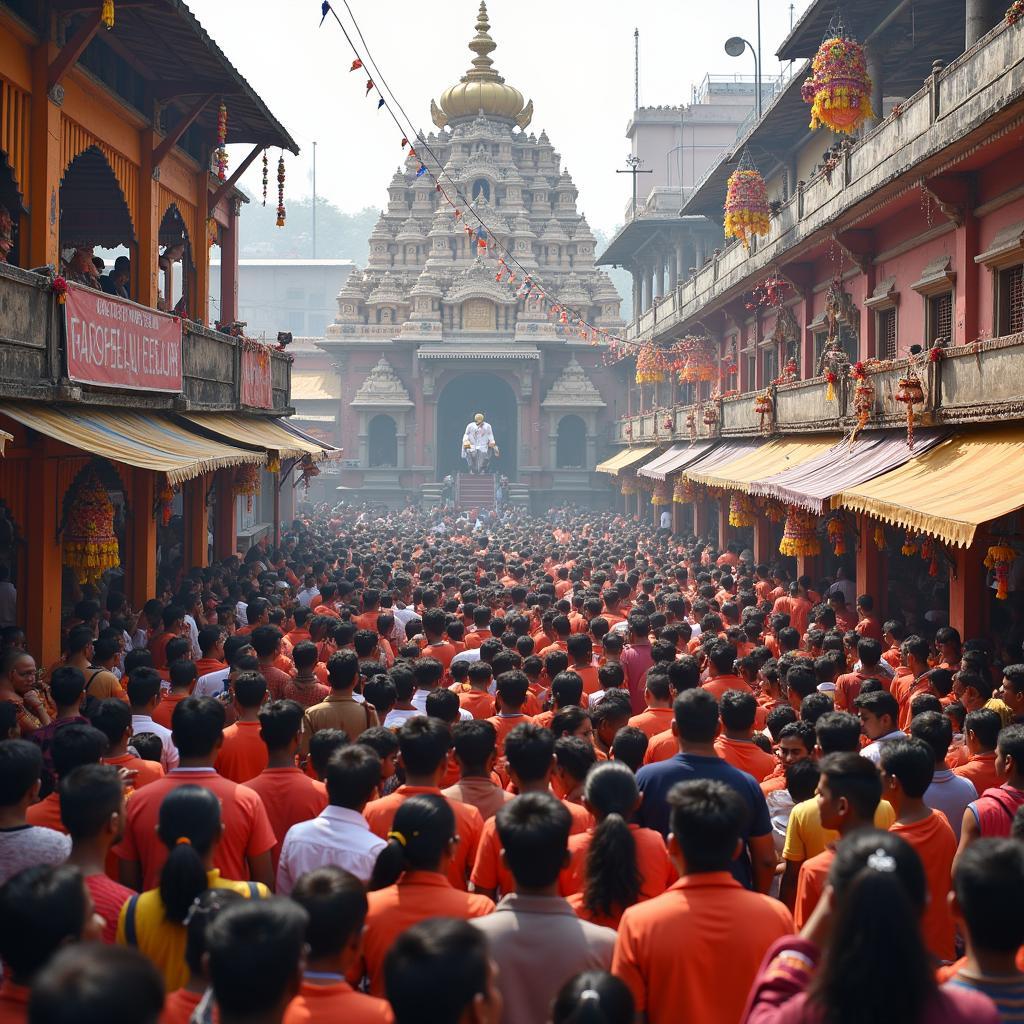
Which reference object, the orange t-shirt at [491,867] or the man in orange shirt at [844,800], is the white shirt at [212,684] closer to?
the orange t-shirt at [491,867]

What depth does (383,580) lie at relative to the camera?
1584cm

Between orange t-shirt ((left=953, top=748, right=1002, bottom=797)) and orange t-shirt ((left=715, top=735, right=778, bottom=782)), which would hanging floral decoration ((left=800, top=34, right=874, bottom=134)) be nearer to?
orange t-shirt ((left=953, top=748, right=1002, bottom=797))

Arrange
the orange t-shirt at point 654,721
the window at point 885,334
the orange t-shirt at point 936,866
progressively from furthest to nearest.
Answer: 1. the window at point 885,334
2. the orange t-shirt at point 654,721
3. the orange t-shirt at point 936,866

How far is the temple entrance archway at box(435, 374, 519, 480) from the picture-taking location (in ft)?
153

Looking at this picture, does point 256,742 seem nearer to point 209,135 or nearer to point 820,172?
point 209,135

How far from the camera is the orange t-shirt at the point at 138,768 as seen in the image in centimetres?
592

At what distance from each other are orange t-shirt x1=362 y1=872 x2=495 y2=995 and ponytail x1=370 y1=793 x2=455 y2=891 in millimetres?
64

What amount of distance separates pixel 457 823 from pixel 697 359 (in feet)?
85.1

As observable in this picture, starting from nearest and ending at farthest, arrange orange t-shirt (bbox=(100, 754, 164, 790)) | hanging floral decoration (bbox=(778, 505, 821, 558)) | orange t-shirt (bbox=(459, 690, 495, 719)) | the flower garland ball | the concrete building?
orange t-shirt (bbox=(100, 754, 164, 790)) < orange t-shirt (bbox=(459, 690, 495, 719)) < hanging floral decoration (bbox=(778, 505, 821, 558)) < the flower garland ball < the concrete building

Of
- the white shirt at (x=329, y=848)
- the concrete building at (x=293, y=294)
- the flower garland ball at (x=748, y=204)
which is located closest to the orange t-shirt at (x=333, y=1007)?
the white shirt at (x=329, y=848)

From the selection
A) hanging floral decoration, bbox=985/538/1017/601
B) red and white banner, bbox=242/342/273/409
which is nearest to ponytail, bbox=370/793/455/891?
hanging floral decoration, bbox=985/538/1017/601

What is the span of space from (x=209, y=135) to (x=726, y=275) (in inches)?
485

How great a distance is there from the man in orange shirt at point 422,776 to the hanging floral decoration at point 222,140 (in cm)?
1280

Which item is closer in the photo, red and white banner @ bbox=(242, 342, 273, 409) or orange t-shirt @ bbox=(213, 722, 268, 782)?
orange t-shirt @ bbox=(213, 722, 268, 782)
